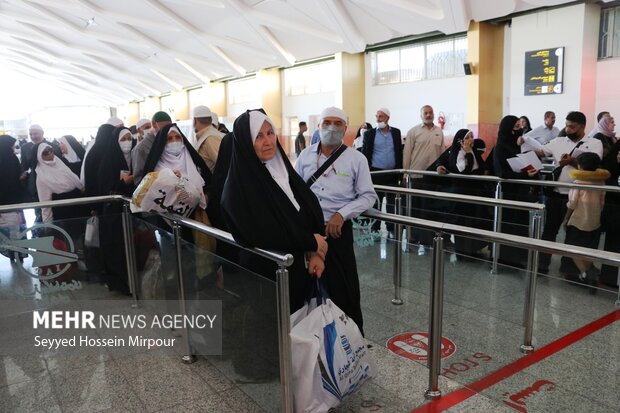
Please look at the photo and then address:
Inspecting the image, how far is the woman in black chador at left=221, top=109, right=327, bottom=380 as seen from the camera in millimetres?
2127

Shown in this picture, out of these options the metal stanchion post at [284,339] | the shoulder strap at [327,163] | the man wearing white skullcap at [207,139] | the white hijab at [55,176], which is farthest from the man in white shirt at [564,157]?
the white hijab at [55,176]

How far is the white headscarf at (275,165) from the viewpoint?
2.25 metres

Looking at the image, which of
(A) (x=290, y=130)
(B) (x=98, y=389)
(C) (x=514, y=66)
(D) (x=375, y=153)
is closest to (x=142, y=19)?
(A) (x=290, y=130)

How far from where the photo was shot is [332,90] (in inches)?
685

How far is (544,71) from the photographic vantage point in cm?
1061

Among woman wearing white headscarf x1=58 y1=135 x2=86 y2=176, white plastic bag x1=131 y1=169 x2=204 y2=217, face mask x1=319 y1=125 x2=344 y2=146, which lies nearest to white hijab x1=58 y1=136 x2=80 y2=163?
woman wearing white headscarf x1=58 y1=135 x2=86 y2=176

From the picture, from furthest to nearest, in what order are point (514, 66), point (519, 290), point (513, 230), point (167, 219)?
point (514, 66)
point (513, 230)
point (167, 219)
point (519, 290)

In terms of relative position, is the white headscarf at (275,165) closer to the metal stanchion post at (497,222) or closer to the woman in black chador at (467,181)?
the metal stanchion post at (497,222)

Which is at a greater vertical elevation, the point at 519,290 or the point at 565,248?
the point at 565,248

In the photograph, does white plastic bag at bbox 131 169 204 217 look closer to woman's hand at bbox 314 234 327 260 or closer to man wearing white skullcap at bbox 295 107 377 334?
man wearing white skullcap at bbox 295 107 377 334

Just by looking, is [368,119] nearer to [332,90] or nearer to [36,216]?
[332,90]

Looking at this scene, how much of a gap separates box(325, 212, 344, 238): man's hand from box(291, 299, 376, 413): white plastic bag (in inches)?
19.6

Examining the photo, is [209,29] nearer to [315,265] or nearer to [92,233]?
[92,233]

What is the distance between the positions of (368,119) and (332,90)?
74.8 inches
